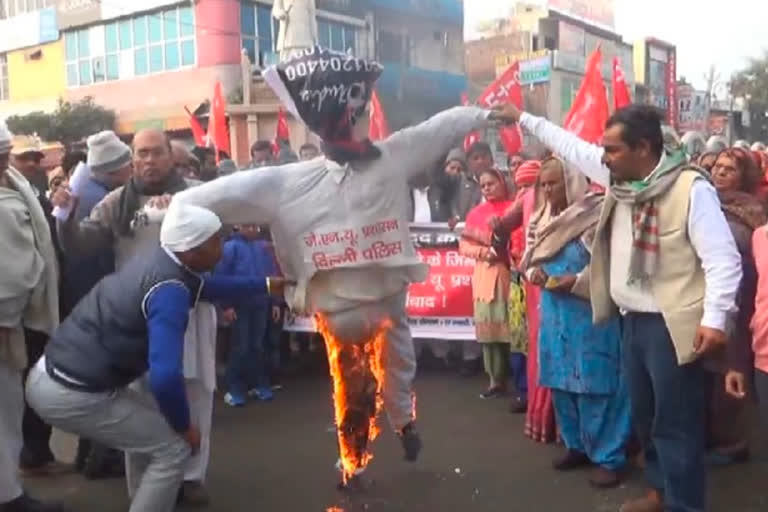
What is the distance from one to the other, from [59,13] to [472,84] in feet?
58.1

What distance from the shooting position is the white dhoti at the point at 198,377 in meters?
4.16

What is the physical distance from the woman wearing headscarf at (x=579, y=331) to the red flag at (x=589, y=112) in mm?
2363

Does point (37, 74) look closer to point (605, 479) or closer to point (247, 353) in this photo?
point (247, 353)

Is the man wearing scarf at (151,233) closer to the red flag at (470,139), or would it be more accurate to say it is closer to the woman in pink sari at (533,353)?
the red flag at (470,139)

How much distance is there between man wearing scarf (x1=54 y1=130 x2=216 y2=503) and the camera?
13.9 feet

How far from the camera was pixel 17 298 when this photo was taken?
13.5ft

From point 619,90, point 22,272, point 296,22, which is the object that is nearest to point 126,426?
point 22,272

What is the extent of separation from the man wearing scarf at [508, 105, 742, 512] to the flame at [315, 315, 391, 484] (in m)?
1.05

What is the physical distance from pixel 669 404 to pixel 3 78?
117 ft

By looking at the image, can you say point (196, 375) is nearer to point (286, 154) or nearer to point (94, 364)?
point (94, 364)

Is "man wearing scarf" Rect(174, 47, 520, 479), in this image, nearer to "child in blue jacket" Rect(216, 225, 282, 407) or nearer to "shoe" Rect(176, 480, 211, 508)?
"shoe" Rect(176, 480, 211, 508)

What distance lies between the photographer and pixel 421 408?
6023 mm

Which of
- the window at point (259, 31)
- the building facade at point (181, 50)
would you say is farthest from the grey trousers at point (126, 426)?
the window at point (259, 31)

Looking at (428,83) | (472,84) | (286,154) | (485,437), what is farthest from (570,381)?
(472,84)
